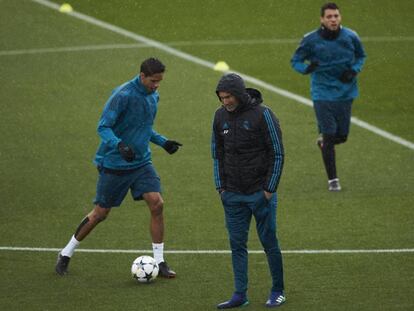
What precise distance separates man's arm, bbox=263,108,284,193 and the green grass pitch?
1249 mm

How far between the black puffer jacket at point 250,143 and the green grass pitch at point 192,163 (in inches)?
49.8

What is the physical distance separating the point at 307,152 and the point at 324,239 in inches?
172

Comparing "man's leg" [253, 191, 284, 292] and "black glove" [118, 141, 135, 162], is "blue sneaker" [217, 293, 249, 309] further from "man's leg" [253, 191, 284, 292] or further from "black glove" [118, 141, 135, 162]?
"black glove" [118, 141, 135, 162]

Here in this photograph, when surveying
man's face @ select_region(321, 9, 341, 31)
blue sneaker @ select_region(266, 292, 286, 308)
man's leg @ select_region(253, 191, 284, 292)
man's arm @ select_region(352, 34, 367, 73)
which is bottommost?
blue sneaker @ select_region(266, 292, 286, 308)

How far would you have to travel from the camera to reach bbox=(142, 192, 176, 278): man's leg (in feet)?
41.3

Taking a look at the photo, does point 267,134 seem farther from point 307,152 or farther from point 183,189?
Result: point 307,152

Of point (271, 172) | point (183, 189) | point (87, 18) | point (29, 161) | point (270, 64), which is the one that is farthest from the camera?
point (87, 18)

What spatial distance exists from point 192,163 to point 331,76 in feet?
9.09

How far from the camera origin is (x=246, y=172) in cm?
1123

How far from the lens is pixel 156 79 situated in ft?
40.5

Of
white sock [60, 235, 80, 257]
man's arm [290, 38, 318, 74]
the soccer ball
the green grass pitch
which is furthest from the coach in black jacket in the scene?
man's arm [290, 38, 318, 74]

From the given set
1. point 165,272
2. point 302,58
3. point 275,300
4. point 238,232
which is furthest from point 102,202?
point 302,58

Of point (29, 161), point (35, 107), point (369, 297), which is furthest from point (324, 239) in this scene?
point (35, 107)

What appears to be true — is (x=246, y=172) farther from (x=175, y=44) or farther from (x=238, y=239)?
(x=175, y=44)
